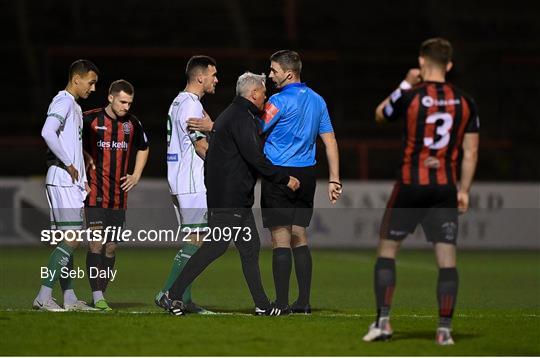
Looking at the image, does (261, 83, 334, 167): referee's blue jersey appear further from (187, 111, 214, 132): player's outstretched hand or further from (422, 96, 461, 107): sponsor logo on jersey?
(422, 96, 461, 107): sponsor logo on jersey

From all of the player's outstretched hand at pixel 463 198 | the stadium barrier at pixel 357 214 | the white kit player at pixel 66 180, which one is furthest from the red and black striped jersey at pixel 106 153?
the stadium barrier at pixel 357 214

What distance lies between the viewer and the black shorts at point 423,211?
677 centimetres

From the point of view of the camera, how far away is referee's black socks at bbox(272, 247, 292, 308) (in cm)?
827

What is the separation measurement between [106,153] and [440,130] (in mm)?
3217

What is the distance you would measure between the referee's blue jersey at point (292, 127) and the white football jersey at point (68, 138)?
4.56ft

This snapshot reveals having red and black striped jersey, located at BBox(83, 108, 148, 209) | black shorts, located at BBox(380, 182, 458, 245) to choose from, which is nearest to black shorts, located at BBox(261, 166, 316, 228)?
red and black striped jersey, located at BBox(83, 108, 148, 209)

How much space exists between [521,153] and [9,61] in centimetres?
1012

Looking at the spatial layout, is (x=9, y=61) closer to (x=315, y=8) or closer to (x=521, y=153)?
(x=315, y=8)

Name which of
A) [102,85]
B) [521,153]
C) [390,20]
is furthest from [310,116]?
[390,20]

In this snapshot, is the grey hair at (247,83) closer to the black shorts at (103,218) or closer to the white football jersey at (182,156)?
the white football jersey at (182,156)

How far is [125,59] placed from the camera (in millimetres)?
23078

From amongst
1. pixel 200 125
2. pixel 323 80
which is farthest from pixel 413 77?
pixel 323 80

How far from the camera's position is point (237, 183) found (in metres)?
8.13

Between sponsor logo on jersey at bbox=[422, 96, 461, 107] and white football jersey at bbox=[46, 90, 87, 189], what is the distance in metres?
3.02
